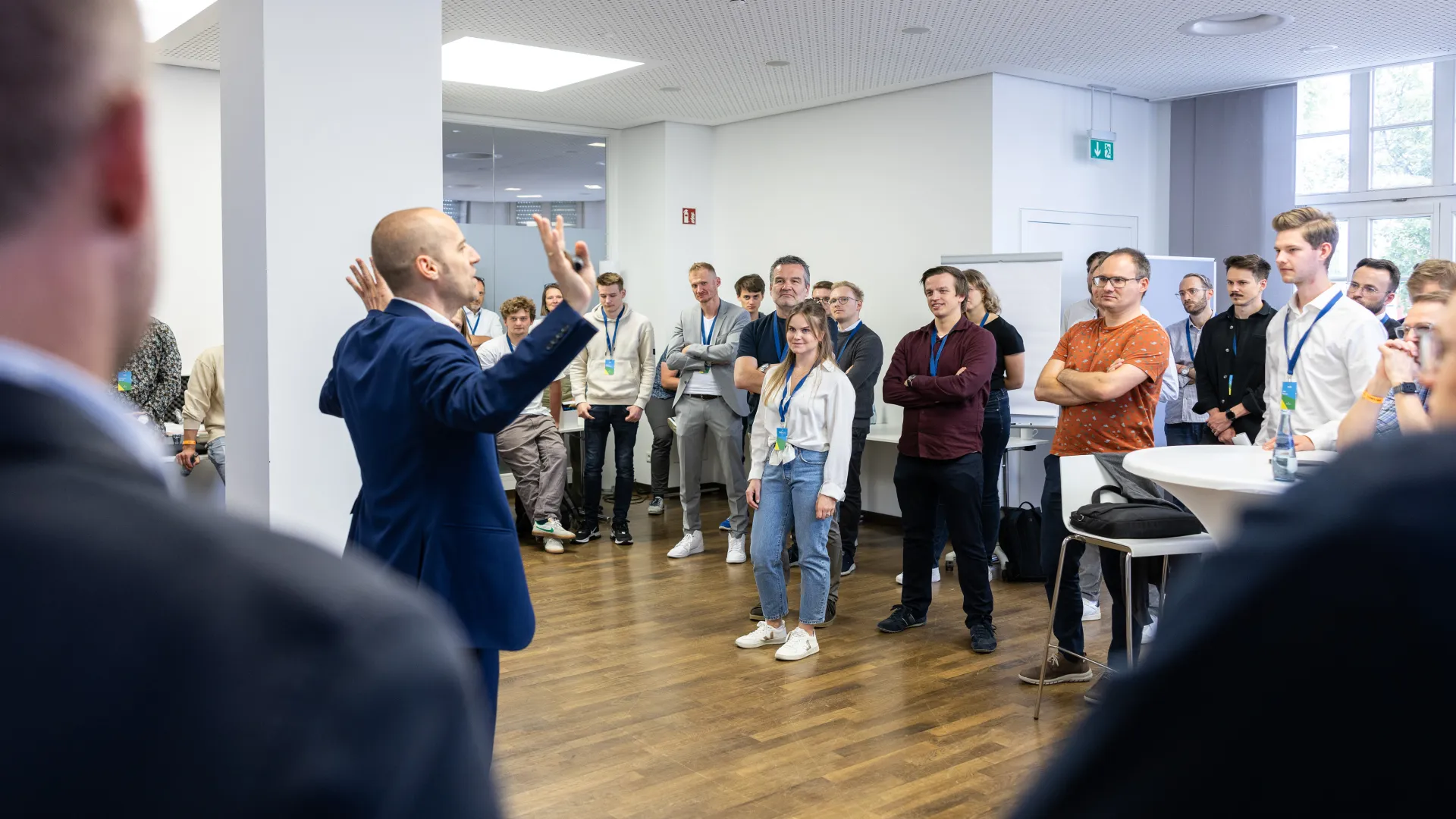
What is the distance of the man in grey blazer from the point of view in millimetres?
7062

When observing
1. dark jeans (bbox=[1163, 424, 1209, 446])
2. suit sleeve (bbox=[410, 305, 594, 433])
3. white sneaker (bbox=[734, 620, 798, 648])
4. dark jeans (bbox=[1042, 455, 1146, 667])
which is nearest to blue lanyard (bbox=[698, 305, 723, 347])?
white sneaker (bbox=[734, 620, 798, 648])

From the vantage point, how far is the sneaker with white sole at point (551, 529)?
7.18 meters

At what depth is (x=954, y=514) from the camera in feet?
16.2

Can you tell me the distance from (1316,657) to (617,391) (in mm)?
7264

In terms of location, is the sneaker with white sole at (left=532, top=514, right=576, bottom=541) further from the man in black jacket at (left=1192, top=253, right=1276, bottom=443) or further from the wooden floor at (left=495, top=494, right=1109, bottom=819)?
the man in black jacket at (left=1192, top=253, right=1276, bottom=443)

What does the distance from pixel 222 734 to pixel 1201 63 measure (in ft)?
26.4

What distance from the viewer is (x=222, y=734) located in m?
0.37

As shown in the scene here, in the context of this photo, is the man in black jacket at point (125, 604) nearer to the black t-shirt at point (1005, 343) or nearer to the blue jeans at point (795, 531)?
the blue jeans at point (795, 531)

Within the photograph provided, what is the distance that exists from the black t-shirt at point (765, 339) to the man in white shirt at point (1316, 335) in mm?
2490

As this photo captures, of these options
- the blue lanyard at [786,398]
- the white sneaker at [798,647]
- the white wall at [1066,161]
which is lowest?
the white sneaker at [798,647]

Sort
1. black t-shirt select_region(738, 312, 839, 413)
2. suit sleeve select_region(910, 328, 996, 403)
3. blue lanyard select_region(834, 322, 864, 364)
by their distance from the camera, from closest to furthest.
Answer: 1. suit sleeve select_region(910, 328, 996, 403)
2. black t-shirt select_region(738, 312, 839, 413)
3. blue lanyard select_region(834, 322, 864, 364)

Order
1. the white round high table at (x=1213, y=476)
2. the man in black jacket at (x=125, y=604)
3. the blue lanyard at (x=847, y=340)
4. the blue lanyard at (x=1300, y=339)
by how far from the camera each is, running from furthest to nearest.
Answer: the blue lanyard at (x=847, y=340) < the blue lanyard at (x=1300, y=339) < the white round high table at (x=1213, y=476) < the man in black jacket at (x=125, y=604)

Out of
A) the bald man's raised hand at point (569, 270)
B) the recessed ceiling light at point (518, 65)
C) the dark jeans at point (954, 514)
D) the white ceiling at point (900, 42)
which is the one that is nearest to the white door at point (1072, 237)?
the white ceiling at point (900, 42)

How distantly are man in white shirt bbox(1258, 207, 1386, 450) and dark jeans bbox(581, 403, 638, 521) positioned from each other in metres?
4.23
